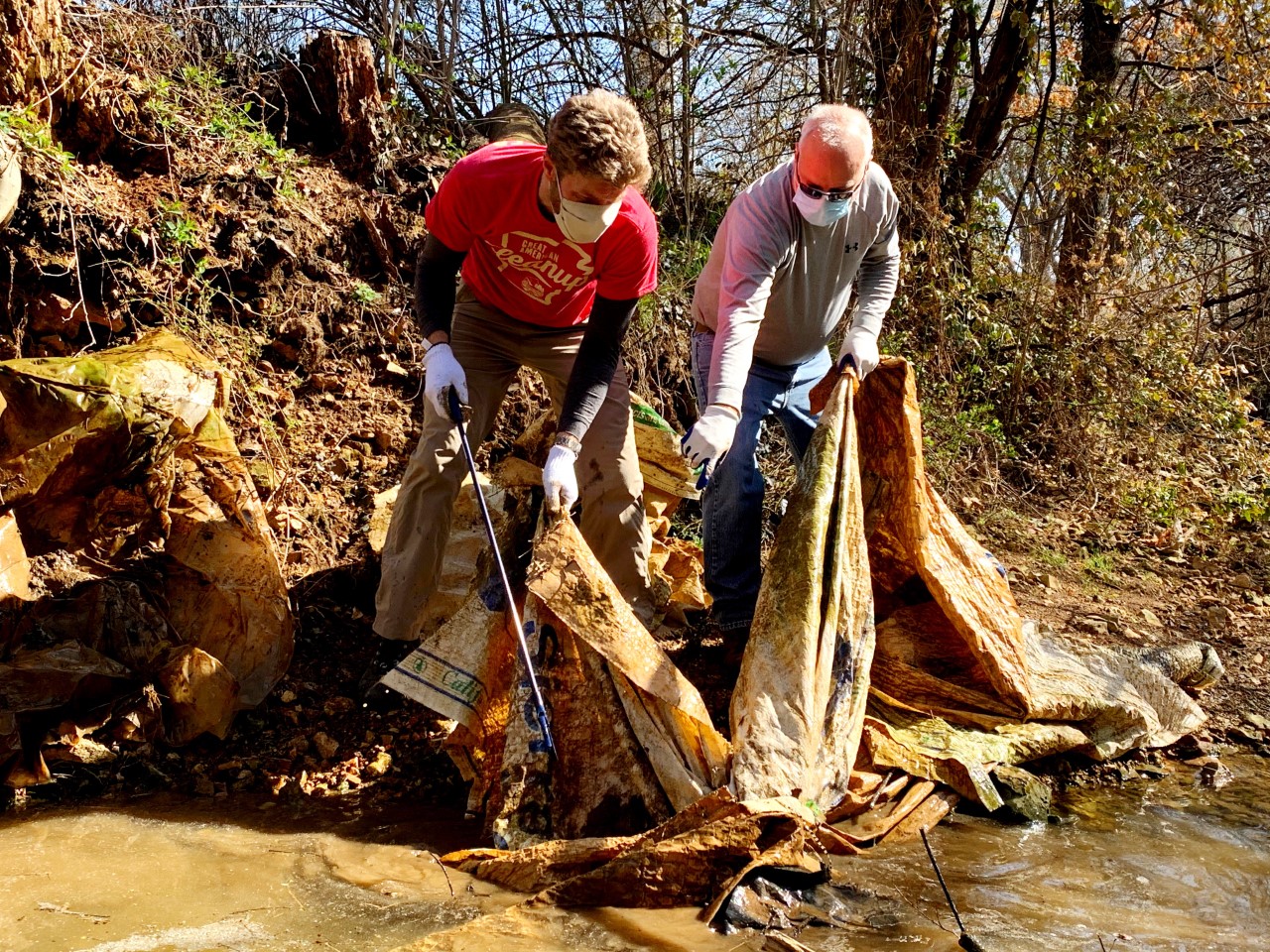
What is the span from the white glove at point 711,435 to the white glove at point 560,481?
0.33 meters

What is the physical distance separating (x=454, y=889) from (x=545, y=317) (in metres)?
1.65

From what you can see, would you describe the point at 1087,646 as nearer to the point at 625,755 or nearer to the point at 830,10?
the point at 625,755

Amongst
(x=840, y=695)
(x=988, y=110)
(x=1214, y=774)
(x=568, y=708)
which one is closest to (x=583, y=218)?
(x=568, y=708)

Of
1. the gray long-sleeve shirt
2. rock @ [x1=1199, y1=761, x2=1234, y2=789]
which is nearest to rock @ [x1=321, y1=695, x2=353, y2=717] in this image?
the gray long-sleeve shirt

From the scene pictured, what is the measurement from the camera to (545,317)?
3.11 m

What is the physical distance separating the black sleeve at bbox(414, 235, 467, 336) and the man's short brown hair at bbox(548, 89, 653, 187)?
0.57 meters

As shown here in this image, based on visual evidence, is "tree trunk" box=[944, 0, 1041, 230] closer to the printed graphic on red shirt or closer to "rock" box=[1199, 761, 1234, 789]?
"rock" box=[1199, 761, 1234, 789]

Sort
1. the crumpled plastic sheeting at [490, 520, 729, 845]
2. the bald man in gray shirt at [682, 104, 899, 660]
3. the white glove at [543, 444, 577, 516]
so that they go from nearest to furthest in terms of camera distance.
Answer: the crumpled plastic sheeting at [490, 520, 729, 845] → the white glove at [543, 444, 577, 516] → the bald man in gray shirt at [682, 104, 899, 660]

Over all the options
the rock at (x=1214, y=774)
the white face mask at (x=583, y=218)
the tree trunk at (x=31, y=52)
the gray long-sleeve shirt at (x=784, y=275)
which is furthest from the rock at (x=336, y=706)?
the rock at (x=1214, y=774)

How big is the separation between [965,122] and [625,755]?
17.3 feet

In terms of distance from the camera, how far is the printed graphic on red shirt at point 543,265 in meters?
2.89

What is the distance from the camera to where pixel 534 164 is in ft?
9.15

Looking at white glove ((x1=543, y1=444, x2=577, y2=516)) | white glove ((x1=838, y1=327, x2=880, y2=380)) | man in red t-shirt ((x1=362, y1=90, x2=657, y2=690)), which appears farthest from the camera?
white glove ((x1=838, y1=327, x2=880, y2=380))

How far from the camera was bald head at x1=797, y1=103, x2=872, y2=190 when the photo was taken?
2.82m
